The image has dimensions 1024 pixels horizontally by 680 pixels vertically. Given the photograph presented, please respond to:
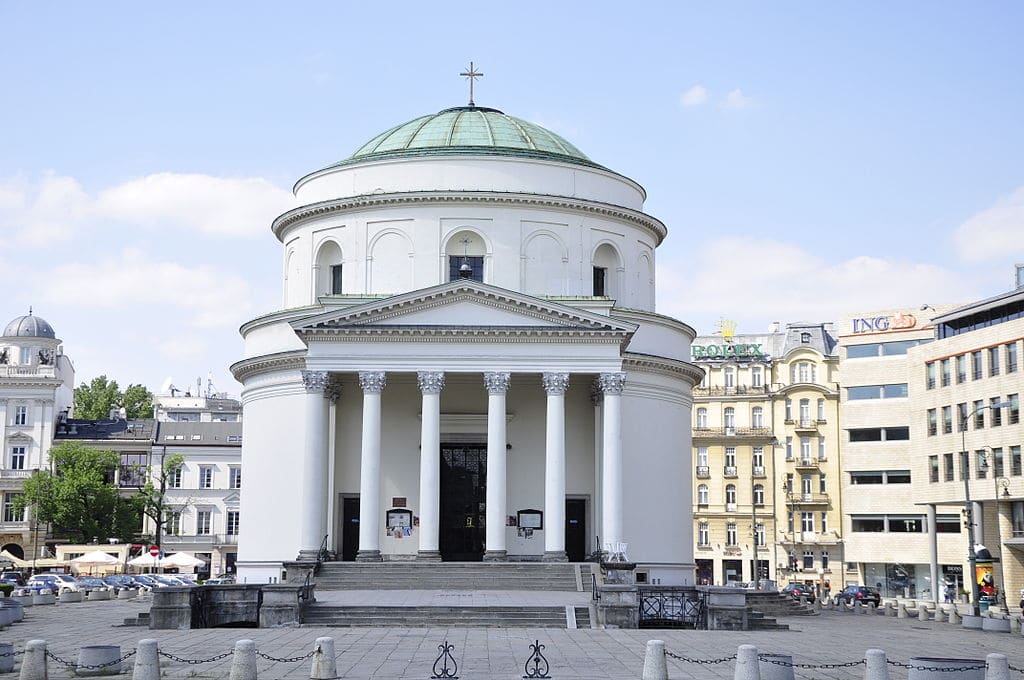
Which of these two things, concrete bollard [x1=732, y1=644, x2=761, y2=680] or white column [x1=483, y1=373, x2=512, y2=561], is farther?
white column [x1=483, y1=373, x2=512, y2=561]

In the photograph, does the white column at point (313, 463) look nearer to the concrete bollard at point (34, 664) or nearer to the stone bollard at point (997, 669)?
the concrete bollard at point (34, 664)

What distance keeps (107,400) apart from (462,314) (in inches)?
3499

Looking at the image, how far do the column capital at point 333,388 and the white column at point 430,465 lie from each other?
12.1 feet

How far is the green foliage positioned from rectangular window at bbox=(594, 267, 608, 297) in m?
79.9

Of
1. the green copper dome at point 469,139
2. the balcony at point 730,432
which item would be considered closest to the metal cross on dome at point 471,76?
the green copper dome at point 469,139

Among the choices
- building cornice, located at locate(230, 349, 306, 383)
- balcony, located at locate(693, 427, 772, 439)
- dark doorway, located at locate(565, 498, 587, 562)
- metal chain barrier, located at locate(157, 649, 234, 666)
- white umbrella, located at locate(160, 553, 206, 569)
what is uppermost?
balcony, located at locate(693, 427, 772, 439)

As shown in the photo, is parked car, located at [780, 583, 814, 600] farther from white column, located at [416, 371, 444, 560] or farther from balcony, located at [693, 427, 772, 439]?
balcony, located at [693, 427, 772, 439]

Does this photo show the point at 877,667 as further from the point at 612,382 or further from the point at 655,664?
the point at 612,382

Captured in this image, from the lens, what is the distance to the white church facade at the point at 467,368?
52.0m

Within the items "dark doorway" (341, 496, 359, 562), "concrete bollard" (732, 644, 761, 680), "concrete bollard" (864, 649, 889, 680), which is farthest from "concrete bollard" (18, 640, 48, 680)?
"dark doorway" (341, 496, 359, 562)

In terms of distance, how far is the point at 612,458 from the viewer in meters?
52.0

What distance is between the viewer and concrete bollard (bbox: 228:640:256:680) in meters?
22.7

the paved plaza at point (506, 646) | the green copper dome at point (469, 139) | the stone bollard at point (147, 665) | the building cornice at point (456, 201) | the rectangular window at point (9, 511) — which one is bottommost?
the paved plaza at point (506, 646)

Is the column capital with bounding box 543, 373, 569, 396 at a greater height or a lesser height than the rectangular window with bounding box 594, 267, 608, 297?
lesser
